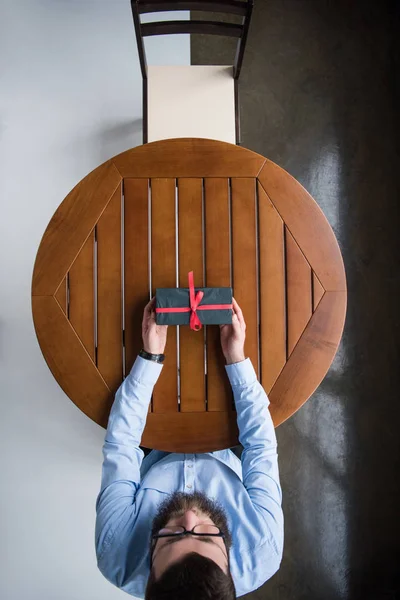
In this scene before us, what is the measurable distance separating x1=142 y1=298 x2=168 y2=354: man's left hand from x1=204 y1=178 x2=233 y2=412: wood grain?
0.43ft

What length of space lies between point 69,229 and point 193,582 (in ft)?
3.09

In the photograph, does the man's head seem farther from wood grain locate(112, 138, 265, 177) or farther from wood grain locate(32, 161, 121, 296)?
wood grain locate(112, 138, 265, 177)

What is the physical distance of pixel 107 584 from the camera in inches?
73.0

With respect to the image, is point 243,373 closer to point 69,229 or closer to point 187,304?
point 187,304

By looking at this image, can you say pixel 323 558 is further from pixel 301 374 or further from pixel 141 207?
pixel 141 207

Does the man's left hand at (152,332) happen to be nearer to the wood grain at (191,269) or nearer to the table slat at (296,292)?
the wood grain at (191,269)

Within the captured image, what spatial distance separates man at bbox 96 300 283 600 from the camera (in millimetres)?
1164

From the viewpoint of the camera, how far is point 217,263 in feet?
4.32

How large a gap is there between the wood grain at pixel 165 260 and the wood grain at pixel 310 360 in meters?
0.29

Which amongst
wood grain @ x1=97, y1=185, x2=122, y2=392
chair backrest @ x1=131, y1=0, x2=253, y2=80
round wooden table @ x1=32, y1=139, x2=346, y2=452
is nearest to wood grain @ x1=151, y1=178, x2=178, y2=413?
round wooden table @ x1=32, y1=139, x2=346, y2=452

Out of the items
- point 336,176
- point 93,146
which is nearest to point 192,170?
point 93,146

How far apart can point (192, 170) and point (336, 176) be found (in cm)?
100

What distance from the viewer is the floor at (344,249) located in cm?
197

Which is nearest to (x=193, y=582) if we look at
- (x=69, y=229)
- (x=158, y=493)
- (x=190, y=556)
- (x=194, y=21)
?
(x=190, y=556)
